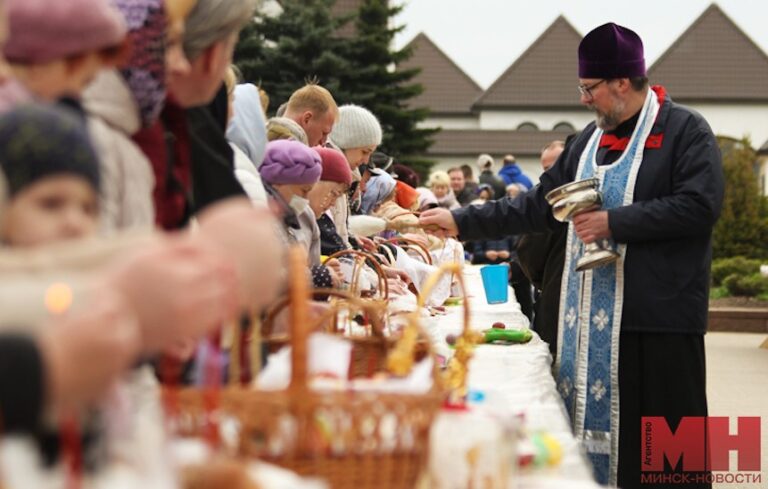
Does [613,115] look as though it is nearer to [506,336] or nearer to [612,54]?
[612,54]

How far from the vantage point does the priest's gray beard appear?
17.1 ft

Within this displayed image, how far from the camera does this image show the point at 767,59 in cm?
5481

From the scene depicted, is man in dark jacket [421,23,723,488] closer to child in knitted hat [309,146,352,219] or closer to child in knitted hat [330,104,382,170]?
child in knitted hat [309,146,352,219]

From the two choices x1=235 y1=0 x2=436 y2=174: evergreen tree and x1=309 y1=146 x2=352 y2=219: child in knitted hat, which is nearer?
x1=309 y1=146 x2=352 y2=219: child in knitted hat

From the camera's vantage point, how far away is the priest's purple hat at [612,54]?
5262mm

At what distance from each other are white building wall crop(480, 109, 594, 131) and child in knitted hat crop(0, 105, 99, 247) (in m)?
52.1

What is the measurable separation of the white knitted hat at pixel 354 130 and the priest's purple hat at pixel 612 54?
204 cm

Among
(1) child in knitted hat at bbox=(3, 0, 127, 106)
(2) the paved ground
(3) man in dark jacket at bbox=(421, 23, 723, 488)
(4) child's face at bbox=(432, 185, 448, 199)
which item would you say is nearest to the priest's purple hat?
(3) man in dark jacket at bbox=(421, 23, 723, 488)

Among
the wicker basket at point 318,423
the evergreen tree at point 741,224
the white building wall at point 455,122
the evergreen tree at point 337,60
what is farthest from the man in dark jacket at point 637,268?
the white building wall at point 455,122

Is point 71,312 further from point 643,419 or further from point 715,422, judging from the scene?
point 715,422

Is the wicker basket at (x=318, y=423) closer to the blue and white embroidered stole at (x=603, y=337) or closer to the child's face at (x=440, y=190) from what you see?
the blue and white embroidered stole at (x=603, y=337)

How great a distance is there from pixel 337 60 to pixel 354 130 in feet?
77.5

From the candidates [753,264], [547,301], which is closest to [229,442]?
[547,301]

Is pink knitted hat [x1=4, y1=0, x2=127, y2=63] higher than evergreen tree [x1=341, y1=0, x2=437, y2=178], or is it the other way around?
evergreen tree [x1=341, y1=0, x2=437, y2=178]
